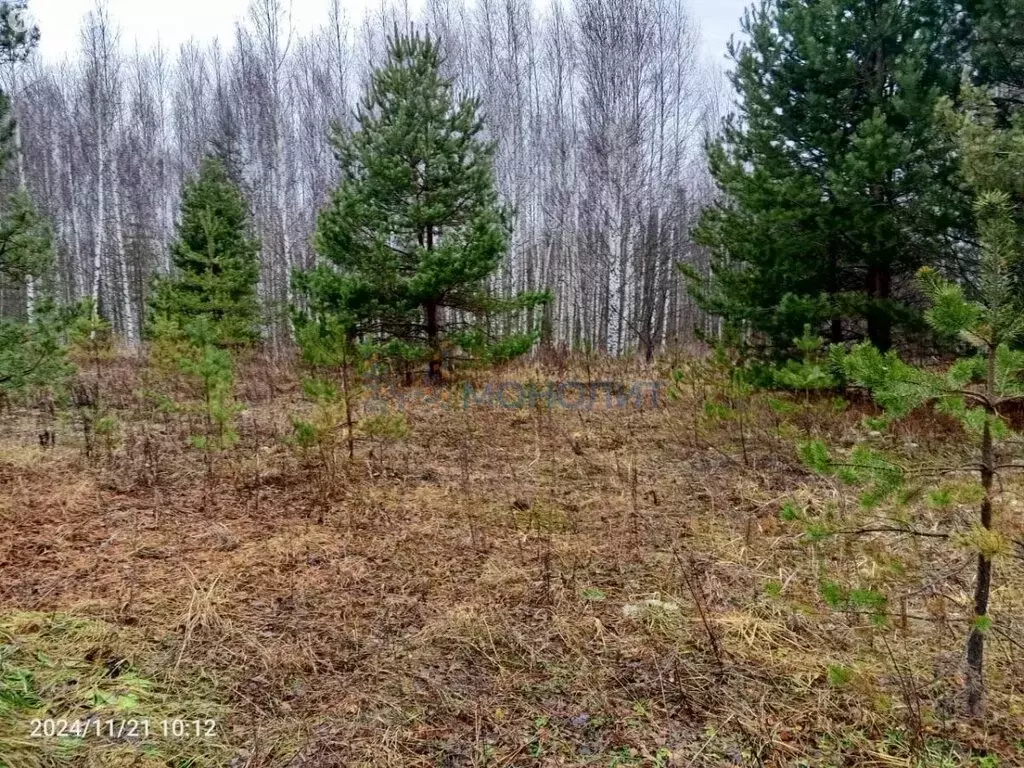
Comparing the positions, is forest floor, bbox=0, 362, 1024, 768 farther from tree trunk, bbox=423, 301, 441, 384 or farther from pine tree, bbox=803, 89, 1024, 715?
tree trunk, bbox=423, 301, 441, 384

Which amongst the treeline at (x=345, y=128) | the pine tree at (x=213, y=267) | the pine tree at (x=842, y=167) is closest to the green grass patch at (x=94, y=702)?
the pine tree at (x=842, y=167)

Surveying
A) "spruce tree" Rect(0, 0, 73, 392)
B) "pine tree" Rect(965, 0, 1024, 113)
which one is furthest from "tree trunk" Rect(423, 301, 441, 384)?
"pine tree" Rect(965, 0, 1024, 113)

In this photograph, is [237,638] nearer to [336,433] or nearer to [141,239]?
[336,433]

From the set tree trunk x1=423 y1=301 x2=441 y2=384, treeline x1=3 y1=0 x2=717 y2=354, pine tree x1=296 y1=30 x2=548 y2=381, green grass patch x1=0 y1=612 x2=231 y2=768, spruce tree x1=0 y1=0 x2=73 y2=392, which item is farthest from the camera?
treeline x1=3 y1=0 x2=717 y2=354

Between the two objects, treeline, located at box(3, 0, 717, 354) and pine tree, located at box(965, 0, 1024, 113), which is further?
treeline, located at box(3, 0, 717, 354)

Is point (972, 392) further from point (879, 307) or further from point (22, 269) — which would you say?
point (22, 269)

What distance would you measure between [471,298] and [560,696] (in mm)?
8024

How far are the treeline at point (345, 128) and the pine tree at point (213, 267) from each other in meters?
2.11

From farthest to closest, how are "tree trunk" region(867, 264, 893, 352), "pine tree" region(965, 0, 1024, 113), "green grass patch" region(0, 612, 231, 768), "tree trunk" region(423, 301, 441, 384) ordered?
1. "tree trunk" region(423, 301, 441, 384)
2. "tree trunk" region(867, 264, 893, 352)
3. "pine tree" region(965, 0, 1024, 113)
4. "green grass patch" region(0, 612, 231, 768)

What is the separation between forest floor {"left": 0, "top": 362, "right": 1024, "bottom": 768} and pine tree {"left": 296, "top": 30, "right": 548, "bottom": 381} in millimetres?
4203

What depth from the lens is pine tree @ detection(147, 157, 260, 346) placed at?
40.6 ft

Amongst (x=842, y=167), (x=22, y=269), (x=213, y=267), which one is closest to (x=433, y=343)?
(x=22, y=269)

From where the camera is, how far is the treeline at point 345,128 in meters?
16.1
